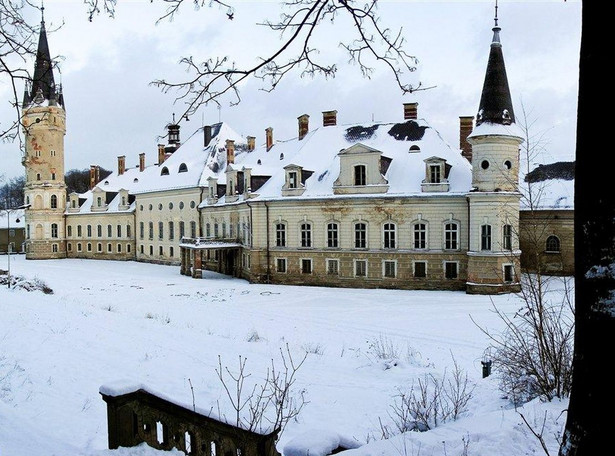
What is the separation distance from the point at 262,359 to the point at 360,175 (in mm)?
18821

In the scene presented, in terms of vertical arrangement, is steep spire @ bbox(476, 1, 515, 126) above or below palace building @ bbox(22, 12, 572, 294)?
above

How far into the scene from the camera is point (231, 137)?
46.0 meters

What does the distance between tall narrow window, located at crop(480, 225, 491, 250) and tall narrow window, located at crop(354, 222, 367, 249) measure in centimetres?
645

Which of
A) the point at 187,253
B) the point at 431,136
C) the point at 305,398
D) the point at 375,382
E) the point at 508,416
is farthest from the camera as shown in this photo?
the point at 187,253

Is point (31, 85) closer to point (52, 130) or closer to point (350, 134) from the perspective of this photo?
point (350, 134)

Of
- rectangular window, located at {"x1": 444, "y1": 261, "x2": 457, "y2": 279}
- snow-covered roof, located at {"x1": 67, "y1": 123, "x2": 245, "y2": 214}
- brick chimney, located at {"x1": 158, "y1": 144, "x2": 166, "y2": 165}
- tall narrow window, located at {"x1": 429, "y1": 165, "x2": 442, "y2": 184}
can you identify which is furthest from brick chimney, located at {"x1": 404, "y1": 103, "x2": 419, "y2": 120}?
brick chimney, located at {"x1": 158, "y1": 144, "x2": 166, "y2": 165}

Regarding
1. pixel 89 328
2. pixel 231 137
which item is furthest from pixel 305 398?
pixel 231 137

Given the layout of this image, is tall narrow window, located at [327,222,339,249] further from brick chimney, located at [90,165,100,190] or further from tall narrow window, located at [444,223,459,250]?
brick chimney, located at [90,165,100,190]

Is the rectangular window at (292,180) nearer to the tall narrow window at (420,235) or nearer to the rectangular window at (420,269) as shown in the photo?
the tall narrow window at (420,235)

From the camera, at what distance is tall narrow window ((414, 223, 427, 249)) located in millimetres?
28906

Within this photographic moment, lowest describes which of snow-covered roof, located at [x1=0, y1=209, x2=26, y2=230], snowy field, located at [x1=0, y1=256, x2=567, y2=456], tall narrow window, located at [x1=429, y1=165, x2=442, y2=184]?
snowy field, located at [x1=0, y1=256, x2=567, y2=456]

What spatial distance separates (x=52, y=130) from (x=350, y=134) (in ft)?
110

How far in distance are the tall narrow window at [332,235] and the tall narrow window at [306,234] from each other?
1.16 metres

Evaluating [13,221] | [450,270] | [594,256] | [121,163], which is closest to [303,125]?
[450,270]
